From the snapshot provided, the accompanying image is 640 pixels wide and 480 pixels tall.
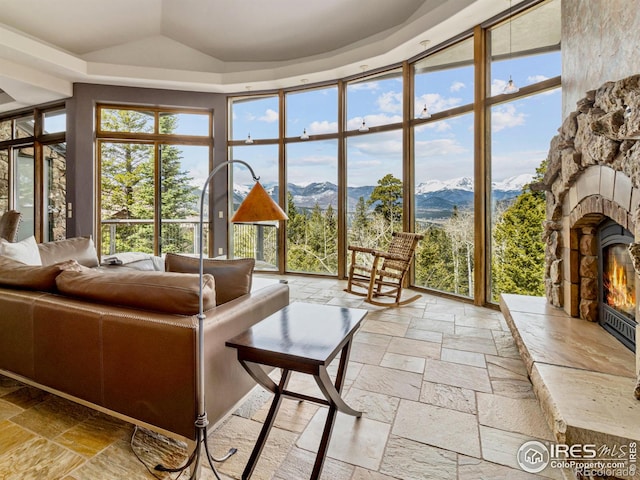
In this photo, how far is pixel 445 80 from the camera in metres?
4.33

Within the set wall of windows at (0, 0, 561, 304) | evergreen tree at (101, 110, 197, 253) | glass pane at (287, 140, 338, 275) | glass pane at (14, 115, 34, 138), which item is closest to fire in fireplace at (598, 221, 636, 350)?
wall of windows at (0, 0, 561, 304)

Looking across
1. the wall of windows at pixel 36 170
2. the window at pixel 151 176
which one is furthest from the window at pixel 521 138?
the wall of windows at pixel 36 170

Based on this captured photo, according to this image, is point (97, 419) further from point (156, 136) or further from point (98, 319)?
point (156, 136)

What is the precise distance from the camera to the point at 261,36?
5.05m

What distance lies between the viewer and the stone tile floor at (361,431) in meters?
1.43

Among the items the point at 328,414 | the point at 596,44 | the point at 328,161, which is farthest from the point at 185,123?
the point at 328,414

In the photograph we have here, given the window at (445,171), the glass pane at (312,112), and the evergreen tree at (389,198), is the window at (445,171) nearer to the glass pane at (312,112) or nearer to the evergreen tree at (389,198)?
the evergreen tree at (389,198)

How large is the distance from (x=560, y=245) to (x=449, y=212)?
175 centimetres

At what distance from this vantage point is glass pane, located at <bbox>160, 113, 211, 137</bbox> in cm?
598

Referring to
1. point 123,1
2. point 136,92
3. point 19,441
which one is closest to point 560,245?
point 19,441

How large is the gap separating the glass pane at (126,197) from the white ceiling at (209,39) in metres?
1.13

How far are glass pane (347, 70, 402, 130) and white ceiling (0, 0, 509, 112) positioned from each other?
0.89ft

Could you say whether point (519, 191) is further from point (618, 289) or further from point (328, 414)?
point (328, 414)

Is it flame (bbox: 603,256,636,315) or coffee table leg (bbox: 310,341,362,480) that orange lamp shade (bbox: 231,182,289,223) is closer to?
coffee table leg (bbox: 310,341,362,480)
